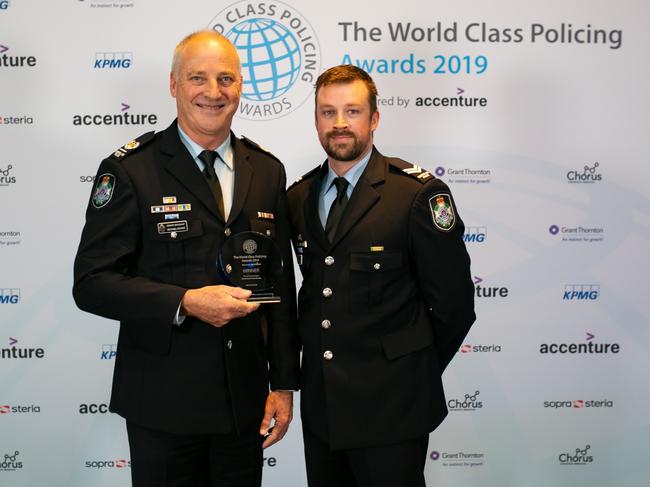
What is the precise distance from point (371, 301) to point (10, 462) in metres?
2.41

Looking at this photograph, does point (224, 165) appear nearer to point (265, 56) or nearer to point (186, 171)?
point (186, 171)

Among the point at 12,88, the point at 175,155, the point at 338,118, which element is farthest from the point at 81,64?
the point at 338,118

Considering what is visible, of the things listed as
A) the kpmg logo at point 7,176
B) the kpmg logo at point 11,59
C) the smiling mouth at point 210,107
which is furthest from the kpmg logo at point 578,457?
the kpmg logo at point 11,59

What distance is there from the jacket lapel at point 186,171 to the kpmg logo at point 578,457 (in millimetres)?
2488

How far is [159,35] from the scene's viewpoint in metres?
3.00

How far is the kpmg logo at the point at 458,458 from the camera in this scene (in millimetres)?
3230

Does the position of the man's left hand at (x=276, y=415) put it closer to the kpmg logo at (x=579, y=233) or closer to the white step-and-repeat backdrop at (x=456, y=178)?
the white step-and-repeat backdrop at (x=456, y=178)

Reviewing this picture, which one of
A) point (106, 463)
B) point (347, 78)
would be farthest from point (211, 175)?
point (106, 463)

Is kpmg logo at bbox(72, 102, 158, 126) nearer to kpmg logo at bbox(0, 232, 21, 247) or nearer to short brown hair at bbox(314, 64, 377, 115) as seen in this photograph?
kpmg logo at bbox(0, 232, 21, 247)

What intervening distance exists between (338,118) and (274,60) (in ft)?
4.21

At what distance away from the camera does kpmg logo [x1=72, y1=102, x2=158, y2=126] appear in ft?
9.95

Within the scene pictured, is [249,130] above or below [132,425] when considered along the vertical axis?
above

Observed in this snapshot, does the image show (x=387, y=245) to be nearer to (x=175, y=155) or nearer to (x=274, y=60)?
(x=175, y=155)

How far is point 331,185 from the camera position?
6.52 ft
